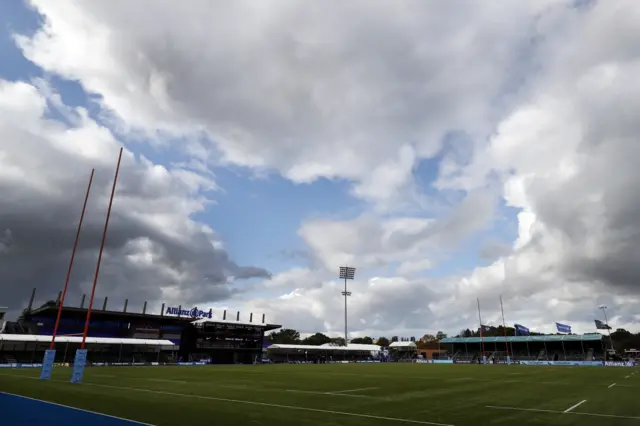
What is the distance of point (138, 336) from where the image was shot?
3907 inches

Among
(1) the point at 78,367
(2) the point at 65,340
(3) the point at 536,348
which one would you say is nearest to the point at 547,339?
(3) the point at 536,348

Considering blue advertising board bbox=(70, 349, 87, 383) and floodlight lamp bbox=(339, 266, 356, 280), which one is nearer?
blue advertising board bbox=(70, 349, 87, 383)

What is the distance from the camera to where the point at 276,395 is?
22031 millimetres

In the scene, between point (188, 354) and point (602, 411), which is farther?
point (188, 354)

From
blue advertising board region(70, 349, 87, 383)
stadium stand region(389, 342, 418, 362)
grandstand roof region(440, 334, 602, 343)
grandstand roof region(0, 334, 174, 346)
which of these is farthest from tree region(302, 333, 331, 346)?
blue advertising board region(70, 349, 87, 383)

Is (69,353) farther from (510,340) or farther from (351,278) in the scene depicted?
(510,340)

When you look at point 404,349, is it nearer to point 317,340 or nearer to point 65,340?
point 317,340

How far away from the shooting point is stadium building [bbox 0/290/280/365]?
73.3 metres

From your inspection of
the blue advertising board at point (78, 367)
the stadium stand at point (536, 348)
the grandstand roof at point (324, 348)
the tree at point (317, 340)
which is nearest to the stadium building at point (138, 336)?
the grandstand roof at point (324, 348)

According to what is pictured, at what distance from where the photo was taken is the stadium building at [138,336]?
73.3m

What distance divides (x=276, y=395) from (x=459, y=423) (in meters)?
11.4

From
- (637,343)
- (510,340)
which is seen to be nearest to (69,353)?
(510,340)

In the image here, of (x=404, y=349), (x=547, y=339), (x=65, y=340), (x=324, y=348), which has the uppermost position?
(x=547, y=339)

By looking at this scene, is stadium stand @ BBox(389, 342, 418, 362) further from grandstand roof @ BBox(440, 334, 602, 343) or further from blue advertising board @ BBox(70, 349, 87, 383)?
blue advertising board @ BBox(70, 349, 87, 383)
